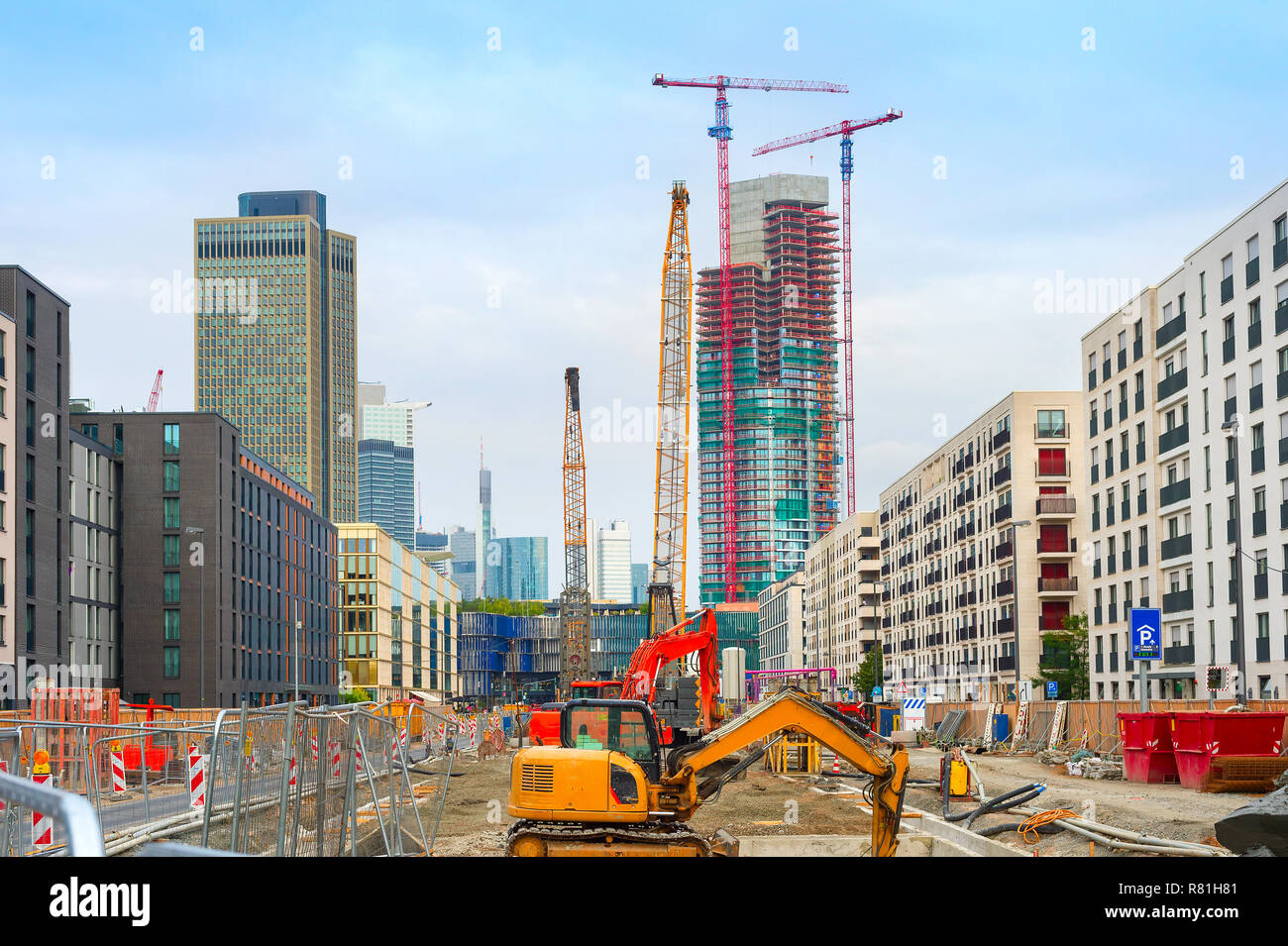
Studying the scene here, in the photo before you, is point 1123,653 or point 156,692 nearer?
point 1123,653

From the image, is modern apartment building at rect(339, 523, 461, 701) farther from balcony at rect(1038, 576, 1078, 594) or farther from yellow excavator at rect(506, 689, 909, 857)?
yellow excavator at rect(506, 689, 909, 857)

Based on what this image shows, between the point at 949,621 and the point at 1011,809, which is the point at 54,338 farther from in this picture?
the point at 949,621

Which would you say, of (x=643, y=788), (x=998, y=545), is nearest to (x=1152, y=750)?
(x=643, y=788)

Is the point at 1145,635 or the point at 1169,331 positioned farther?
the point at 1169,331

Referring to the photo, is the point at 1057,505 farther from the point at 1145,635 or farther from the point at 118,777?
the point at 118,777

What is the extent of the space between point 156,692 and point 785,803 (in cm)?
6986

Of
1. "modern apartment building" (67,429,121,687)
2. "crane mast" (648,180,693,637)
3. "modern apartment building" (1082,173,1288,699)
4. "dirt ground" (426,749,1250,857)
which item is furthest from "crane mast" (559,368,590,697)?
"dirt ground" (426,749,1250,857)

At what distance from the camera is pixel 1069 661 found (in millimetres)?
85375

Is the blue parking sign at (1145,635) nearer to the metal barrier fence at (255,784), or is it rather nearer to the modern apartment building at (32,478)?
the metal barrier fence at (255,784)

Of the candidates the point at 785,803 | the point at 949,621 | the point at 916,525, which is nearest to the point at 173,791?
the point at 785,803

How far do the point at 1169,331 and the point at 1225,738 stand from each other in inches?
1723
